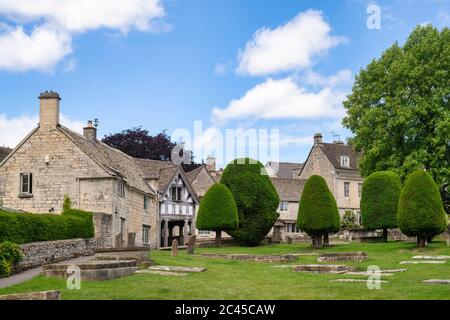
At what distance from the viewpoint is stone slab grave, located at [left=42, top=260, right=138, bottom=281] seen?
17984 mm

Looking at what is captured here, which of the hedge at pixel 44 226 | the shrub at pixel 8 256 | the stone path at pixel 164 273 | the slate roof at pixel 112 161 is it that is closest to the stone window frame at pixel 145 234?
the slate roof at pixel 112 161

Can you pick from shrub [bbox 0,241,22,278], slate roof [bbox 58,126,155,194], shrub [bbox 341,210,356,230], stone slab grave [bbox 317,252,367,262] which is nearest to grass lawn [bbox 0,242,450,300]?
shrub [bbox 0,241,22,278]

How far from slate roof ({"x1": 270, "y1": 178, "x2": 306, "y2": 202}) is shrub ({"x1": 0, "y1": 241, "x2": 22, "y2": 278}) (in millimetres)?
48126

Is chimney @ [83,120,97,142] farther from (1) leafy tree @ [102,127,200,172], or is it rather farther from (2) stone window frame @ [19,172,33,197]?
(1) leafy tree @ [102,127,200,172]

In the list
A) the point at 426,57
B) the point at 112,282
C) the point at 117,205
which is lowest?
the point at 112,282

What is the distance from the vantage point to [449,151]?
43.9m

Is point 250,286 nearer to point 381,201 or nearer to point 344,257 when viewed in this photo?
point 344,257

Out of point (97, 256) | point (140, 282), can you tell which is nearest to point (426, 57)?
point (97, 256)

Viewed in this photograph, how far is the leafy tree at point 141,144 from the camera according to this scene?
69062 mm

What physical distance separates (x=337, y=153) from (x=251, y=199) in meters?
26.0
